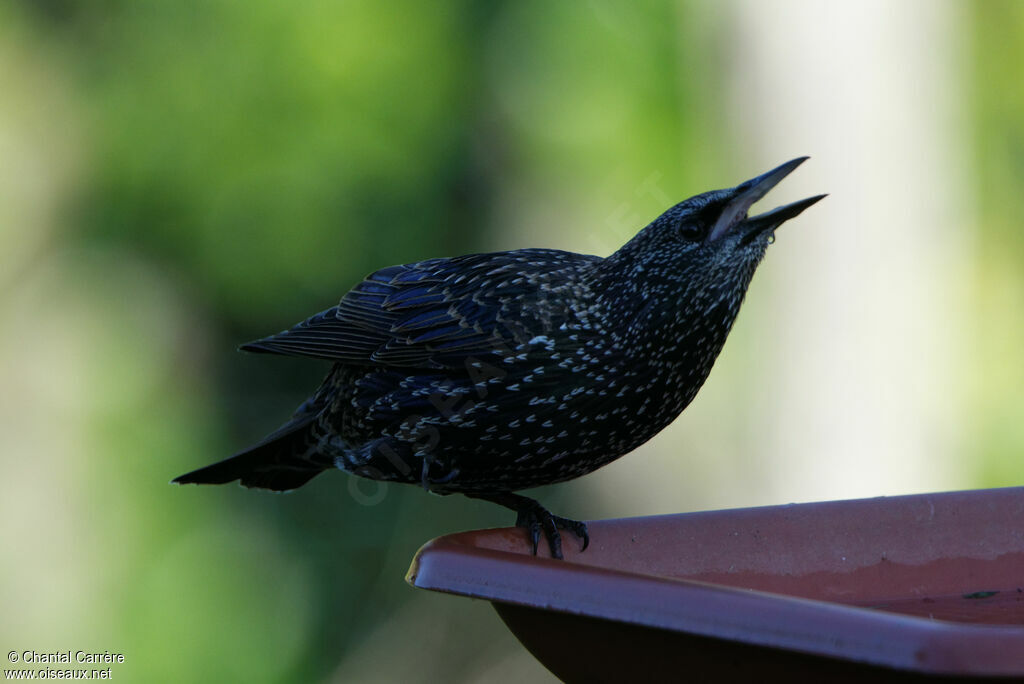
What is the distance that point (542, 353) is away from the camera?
2.59m

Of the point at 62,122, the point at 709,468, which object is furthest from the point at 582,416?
the point at 62,122

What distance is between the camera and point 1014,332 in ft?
19.3

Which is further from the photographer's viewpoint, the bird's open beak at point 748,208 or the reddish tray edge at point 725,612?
the bird's open beak at point 748,208

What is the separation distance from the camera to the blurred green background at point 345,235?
5.17 m

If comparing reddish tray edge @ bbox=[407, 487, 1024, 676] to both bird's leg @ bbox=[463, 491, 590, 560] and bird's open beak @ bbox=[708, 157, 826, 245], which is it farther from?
bird's open beak @ bbox=[708, 157, 826, 245]

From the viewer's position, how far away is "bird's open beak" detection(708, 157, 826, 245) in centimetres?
232

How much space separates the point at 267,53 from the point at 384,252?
1256 millimetres

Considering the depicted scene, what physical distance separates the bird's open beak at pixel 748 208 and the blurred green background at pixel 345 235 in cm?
266

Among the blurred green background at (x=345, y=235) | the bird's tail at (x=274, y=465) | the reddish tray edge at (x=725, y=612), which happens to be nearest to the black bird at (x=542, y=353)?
the bird's tail at (x=274, y=465)

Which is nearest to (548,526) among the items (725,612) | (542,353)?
(542,353)

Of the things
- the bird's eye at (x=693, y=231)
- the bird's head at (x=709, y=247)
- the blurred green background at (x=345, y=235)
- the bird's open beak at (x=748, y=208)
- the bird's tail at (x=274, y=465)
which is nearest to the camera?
the bird's open beak at (x=748, y=208)

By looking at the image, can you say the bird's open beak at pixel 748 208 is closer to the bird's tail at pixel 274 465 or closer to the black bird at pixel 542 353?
the black bird at pixel 542 353

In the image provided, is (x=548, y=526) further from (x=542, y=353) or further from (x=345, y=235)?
(x=345, y=235)

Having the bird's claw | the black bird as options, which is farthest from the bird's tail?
the bird's claw
